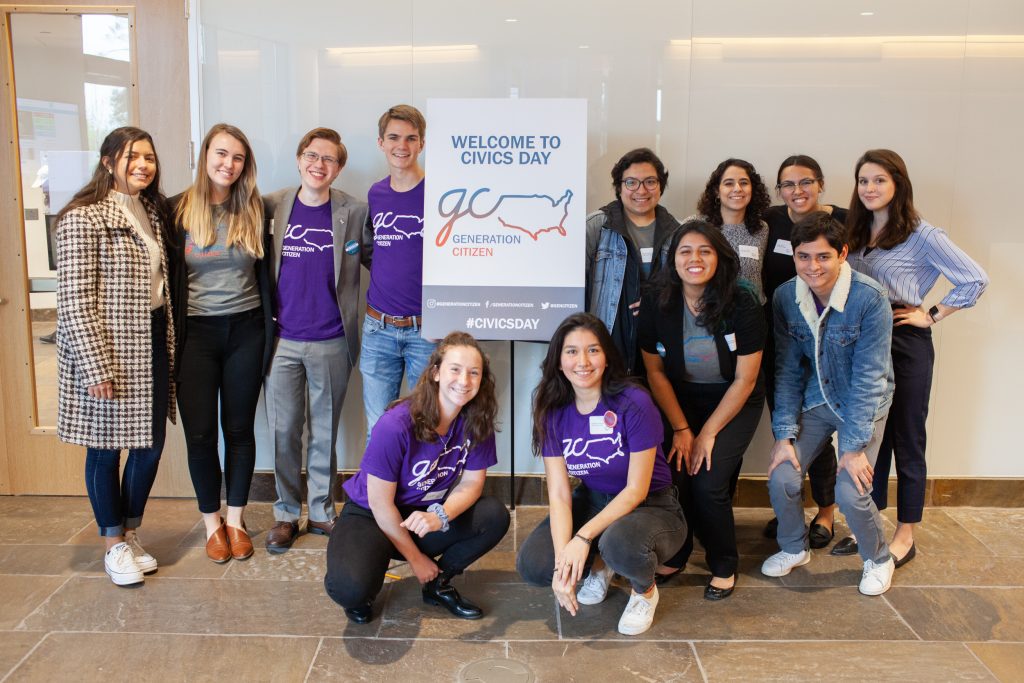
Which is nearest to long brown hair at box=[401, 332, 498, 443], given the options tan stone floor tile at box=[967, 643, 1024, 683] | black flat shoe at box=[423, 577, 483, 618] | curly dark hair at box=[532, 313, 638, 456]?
curly dark hair at box=[532, 313, 638, 456]

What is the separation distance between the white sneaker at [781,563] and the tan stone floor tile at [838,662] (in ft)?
1.54

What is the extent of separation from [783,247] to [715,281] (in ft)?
1.78

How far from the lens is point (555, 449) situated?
8.82 feet

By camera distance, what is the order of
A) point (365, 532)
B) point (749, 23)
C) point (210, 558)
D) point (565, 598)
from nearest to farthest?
1. point (565, 598)
2. point (365, 532)
3. point (210, 558)
4. point (749, 23)

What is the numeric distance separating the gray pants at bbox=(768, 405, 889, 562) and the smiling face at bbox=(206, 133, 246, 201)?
2205 millimetres

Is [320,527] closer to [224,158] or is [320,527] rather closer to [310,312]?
[310,312]

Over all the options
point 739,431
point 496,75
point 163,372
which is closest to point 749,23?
point 496,75

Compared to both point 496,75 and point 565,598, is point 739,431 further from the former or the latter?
point 496,75

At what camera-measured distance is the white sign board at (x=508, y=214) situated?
3201 mm

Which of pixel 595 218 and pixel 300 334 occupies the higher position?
pixel 595 218

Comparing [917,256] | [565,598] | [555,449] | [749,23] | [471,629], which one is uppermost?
[749,23]

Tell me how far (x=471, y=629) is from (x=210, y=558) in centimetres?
114

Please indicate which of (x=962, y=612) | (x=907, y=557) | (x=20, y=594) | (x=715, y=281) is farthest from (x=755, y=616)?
(x=20, y=594)

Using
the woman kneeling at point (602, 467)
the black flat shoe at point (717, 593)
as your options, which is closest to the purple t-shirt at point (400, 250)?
the woman kneeling at point (602, 467)
